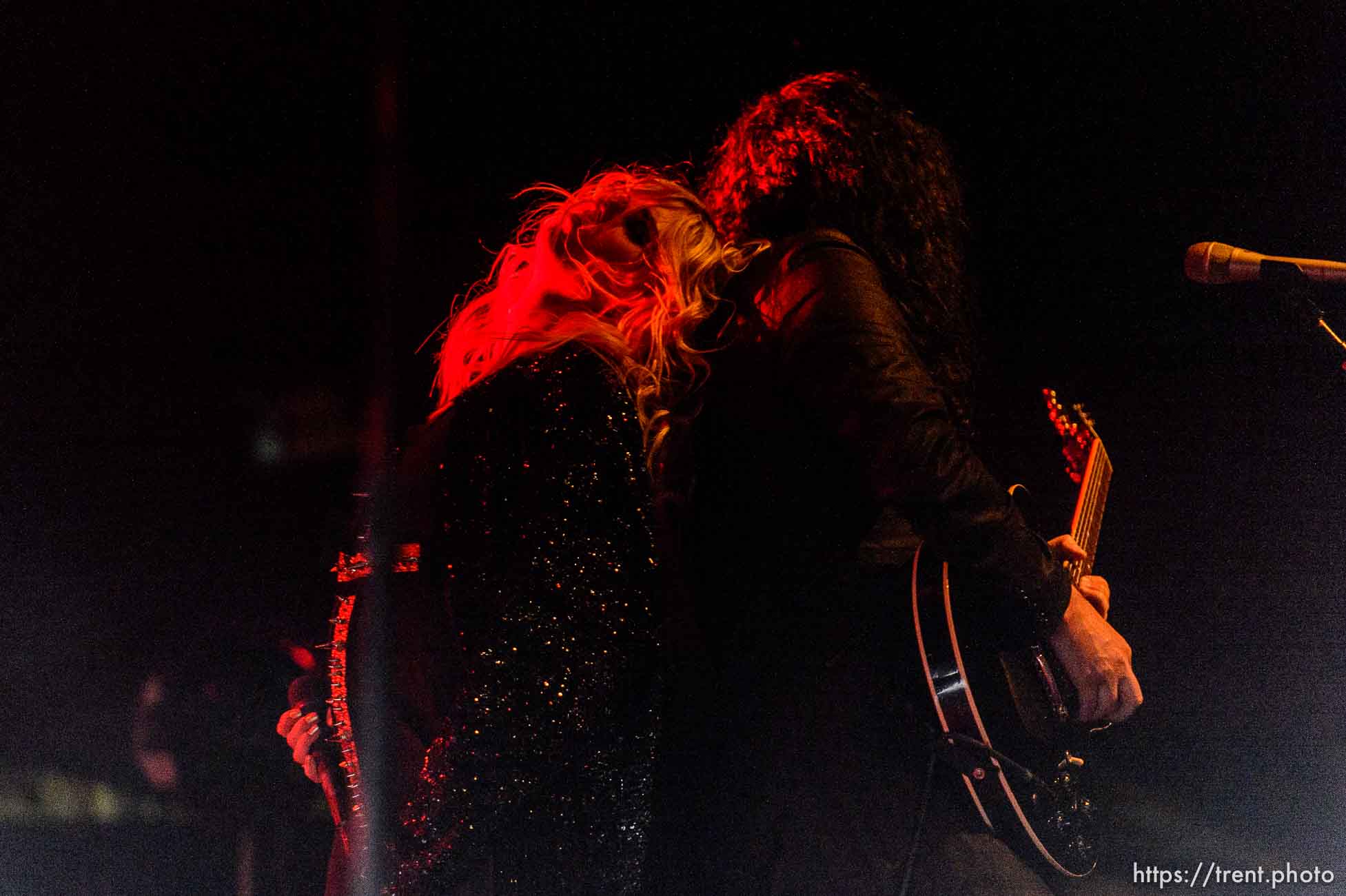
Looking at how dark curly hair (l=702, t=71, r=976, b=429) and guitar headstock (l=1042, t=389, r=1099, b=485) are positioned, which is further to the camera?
guitar headstock (l=1042, t=389, r=1099, b=485)

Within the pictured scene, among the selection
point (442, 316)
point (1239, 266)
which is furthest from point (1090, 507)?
point (442, 316)

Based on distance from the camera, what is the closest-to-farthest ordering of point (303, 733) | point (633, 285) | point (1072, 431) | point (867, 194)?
point (303, 733), point (633, 285), point (867, 194), point (1072, 431)

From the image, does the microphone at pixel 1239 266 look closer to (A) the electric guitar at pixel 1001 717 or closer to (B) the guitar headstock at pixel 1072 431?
(B) the guitar headstock at pixel 1072 431

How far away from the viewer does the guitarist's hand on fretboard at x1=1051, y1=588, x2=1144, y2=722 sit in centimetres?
129

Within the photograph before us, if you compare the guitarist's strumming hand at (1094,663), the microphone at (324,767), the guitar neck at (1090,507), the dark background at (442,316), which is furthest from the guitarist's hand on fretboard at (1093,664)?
the microphone at (324,767)

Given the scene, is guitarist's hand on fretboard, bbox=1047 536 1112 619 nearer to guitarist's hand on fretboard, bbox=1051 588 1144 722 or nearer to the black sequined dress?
guitarist's hand on fretboard, bbox=1051 588 1144 722

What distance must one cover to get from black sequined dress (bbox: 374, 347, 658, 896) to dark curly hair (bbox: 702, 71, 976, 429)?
2.04ft

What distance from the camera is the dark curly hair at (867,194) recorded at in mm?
1489

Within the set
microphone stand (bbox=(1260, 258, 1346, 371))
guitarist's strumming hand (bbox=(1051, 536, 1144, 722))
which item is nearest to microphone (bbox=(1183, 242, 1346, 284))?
microphone stand (bbox=(1260, 258, 1346, 371))

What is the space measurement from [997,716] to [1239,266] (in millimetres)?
1007

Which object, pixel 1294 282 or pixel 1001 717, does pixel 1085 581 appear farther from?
pixel 1294 282

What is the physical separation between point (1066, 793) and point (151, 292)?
2429mm

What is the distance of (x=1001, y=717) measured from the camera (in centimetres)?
128

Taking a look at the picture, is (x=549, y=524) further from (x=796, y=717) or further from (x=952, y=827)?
(x=952, y=827)
